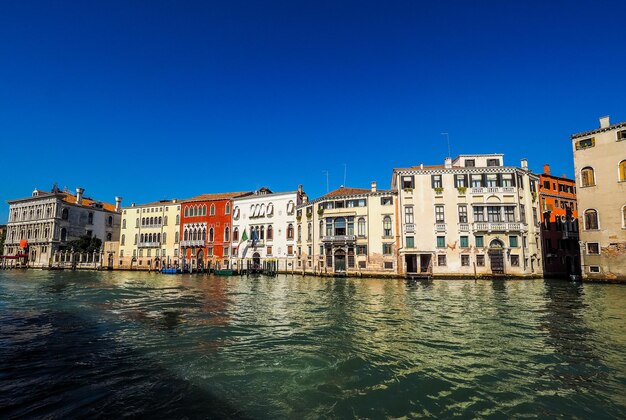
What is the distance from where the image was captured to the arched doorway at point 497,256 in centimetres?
3416

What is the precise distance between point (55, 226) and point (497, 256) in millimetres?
65061

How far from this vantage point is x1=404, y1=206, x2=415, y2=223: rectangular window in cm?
3669

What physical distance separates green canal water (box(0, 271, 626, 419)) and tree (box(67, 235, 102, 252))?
5122 cm

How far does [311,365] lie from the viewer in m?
7.01

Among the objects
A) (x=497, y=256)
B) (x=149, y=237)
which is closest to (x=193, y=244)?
(x=149, y=237)

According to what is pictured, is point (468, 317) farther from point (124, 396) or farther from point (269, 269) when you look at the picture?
point (269, 269)

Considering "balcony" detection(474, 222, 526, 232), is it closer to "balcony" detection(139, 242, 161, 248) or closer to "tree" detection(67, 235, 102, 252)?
Answer: "balcony" detection(139, 242, 161, 248)

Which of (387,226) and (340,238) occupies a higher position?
(387,226)

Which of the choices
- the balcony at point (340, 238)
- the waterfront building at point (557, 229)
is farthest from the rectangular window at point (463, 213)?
the balcony at point (340, 238)

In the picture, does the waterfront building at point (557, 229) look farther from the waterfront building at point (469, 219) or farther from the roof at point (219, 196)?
the roof at point (219, 196)

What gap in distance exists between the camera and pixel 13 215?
65625mm

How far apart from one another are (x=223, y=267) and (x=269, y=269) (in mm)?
9725

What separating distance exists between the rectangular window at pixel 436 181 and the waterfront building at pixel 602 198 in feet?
36.8

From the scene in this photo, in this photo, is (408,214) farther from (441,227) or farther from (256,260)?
(256,260)
